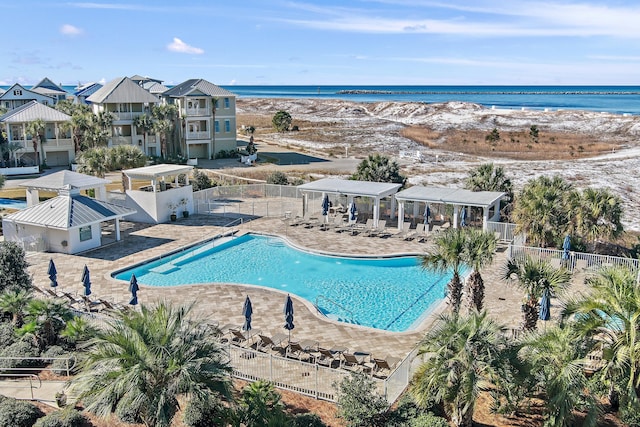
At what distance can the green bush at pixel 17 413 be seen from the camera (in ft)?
38.7

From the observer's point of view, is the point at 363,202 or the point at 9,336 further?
the point at 363,202

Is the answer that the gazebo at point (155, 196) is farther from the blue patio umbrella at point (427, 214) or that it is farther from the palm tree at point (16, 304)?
the palm tree at point (16, 304)

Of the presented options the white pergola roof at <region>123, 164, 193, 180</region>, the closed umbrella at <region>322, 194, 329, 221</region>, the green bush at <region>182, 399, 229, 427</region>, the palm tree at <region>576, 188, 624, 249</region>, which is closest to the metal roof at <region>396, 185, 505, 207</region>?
the closed umbrella at <region>322, 194, 329, 221</region>

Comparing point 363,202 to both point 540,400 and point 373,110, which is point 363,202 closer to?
point 540,400

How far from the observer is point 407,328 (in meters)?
18.9

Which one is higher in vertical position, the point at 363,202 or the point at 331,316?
the point at 363,202

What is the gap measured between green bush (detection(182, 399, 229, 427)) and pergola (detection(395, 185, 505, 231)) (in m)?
19.1

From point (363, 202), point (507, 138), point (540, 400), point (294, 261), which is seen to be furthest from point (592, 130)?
point (540, 400)

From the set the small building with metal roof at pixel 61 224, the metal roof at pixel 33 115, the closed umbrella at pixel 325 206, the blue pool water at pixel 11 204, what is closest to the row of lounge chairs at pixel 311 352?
the small building with metal roof at pixel 61 224

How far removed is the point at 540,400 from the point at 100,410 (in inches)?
386

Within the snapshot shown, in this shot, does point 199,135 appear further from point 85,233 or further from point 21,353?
point 21,353

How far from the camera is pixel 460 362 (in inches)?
441

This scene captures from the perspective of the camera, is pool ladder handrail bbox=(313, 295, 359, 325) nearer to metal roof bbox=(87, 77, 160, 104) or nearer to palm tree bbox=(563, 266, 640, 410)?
palm tree bbox=(563, 266, 640, 410)

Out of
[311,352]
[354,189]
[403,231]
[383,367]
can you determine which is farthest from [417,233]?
[383,367]
